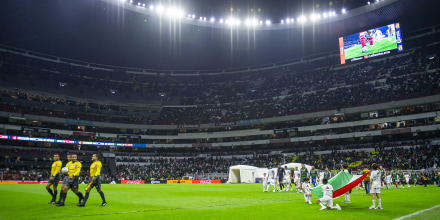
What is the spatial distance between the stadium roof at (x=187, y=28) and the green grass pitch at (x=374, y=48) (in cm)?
341

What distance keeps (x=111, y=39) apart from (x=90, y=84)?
60.9 feet

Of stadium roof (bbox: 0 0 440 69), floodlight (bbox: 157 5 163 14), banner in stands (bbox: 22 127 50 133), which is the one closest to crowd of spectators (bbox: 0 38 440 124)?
banner in stands (bbox: 22 127 50 133)

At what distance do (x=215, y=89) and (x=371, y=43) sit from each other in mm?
42115

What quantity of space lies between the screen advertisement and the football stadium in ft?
0.60

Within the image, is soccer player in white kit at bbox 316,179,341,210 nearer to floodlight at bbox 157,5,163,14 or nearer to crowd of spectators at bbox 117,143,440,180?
crowd of spectators at bbox 117,143,440,180

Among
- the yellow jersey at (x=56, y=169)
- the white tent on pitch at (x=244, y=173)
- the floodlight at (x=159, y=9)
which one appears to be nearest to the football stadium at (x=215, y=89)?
the white tent on pitch at (x=244, y=173)

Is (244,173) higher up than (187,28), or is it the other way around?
(187,28)

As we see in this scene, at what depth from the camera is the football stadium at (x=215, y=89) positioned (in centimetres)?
5300

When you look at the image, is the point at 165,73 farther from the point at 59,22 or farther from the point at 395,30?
the point at 395,30

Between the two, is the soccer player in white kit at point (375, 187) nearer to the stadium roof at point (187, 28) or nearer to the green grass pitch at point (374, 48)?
the stadium roof at point (187, 28)

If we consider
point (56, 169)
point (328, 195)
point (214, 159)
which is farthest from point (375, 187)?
point (214, 159)

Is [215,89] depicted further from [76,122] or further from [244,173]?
[244,173]

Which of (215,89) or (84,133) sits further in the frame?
(215,89)

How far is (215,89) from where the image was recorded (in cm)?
8669
